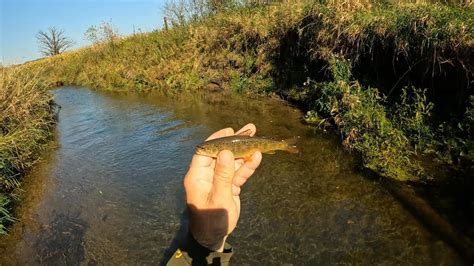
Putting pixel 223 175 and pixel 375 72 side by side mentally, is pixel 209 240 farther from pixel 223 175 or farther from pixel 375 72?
pixel 375 72

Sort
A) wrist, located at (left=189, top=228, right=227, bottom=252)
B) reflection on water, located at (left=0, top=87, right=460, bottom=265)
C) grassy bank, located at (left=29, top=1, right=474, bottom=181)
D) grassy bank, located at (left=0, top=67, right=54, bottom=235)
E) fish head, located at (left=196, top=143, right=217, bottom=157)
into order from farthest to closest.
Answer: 1. grassy bank, located at (left=0, top=67, right=54, bottom=235)
2. grassy bank, located at (left=29, top=1, right=474, bottom=181)
3. reflection on water, located at (left=0, top=87, right=460, bottom=265)
4. fish head, located at (left=196, top=143, right=217, bottom=157)
5. wrist, located at (left=189, top=228, right=227, bottom=252)

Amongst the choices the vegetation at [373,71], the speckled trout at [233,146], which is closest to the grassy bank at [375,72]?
the vegetation at [373,71]

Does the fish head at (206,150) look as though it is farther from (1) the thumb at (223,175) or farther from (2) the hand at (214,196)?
(1) the thumb at (223,175)

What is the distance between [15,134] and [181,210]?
546 centimetres

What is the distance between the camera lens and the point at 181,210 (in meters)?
8.01

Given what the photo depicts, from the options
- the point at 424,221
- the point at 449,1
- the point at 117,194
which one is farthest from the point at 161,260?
the point at 449,1

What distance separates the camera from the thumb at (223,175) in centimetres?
220

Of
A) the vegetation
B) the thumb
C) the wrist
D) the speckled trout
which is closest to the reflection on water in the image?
the vegetation

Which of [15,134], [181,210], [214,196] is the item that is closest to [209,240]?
[214,196]

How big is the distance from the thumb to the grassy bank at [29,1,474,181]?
6908mm

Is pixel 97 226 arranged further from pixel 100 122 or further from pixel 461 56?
pixel 100 122

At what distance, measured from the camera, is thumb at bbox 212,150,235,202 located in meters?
2.20

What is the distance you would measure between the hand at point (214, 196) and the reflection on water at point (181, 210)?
4.14 metres

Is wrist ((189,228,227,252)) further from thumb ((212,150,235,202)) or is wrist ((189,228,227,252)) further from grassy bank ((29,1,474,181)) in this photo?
grassy bank ((29,1,474,181))
